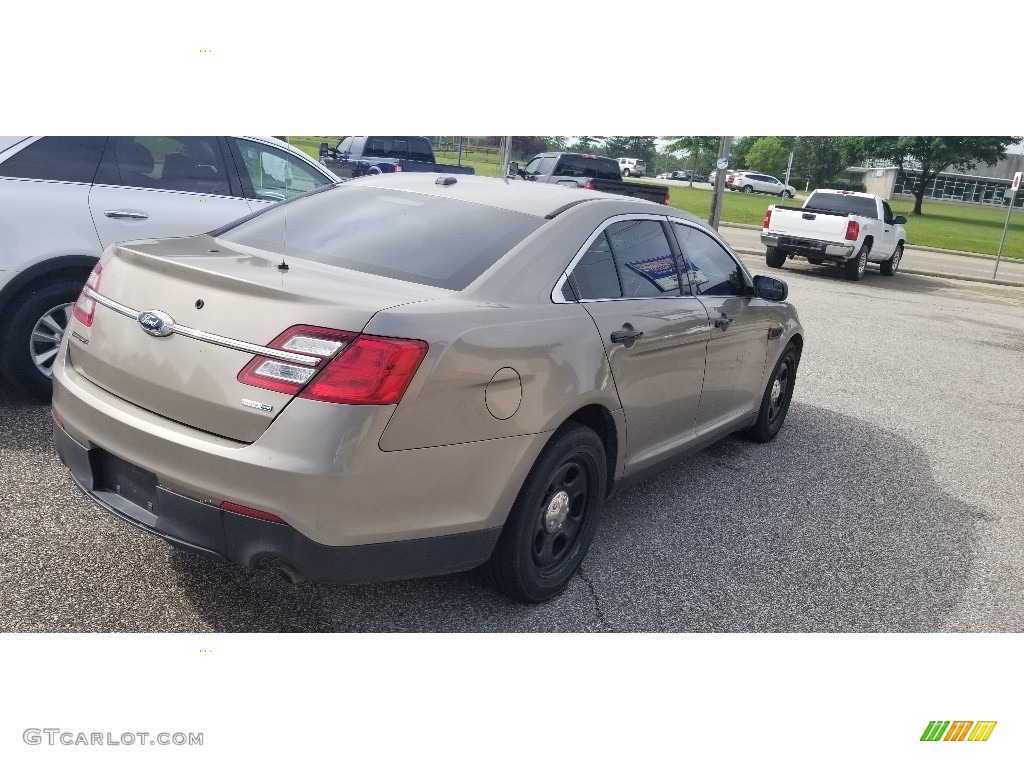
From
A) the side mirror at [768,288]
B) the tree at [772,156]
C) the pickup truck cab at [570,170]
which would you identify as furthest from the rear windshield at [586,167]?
the side mirror at [768,288]

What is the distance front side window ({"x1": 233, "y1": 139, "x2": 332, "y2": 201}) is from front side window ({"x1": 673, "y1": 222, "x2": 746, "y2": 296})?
2.66 meters

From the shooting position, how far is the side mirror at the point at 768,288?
5.16 metres

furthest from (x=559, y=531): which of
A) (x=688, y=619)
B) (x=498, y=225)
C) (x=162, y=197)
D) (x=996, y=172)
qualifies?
(x=996, y=172)

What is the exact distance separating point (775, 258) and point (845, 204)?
1934mm

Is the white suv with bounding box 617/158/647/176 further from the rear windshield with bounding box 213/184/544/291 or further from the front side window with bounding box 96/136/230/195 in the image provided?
the rear windshield with bounding box 213/184/544/291

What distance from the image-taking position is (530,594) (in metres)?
3.41

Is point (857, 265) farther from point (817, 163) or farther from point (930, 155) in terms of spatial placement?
point (817, 163)

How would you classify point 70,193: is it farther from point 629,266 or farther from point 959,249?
point 959,249

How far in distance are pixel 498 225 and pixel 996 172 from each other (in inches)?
899

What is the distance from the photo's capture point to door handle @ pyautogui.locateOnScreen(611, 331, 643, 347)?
11.9 ft

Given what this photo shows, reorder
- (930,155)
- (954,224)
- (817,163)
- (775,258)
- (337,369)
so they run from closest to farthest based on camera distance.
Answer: (337,369)
(930,155)
(775,258)
(817,163)
(954,224)

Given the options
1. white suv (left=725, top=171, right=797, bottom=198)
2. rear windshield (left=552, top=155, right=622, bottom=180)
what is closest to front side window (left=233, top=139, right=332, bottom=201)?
rear windshield (left=552, top=155, right=622, bottom=180)

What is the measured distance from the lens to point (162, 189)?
5.43 m
